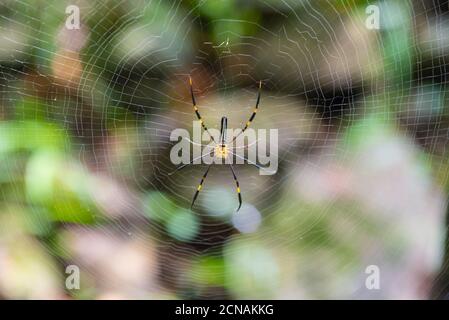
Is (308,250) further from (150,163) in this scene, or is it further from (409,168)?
(150,163)

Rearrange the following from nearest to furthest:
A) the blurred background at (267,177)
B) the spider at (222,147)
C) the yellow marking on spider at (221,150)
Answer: the blurred background at (267,177) < the spider at (222,147) < the yellow marking on spider at (221,150)

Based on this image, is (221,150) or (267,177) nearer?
(267,177)

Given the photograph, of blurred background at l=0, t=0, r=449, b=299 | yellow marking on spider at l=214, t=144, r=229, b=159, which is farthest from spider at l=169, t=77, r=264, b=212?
blurred background at l=0, t=0, r=449, b=299

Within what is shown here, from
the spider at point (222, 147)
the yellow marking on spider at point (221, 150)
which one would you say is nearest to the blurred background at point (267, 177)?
the spider at point (222, 147)

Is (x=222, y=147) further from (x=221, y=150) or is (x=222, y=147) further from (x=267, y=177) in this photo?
(x=267, y=177)

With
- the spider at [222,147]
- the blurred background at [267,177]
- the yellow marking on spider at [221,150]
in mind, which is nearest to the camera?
the blurred background at [267,177]

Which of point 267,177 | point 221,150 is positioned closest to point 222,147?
point 221,150

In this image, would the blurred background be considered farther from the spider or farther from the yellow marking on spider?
the yellow marking on spider

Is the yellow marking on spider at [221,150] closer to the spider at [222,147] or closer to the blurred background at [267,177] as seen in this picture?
the spider at [222,147]
